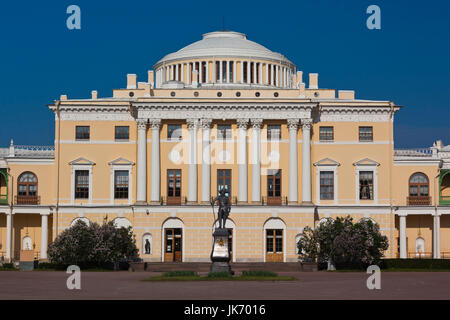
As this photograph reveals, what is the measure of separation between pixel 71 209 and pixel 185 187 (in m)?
9.45

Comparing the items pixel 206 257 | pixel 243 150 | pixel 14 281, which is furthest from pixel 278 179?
pixel 14 281

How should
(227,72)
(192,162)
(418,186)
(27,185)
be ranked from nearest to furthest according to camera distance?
(192,162) < (27,185) < (418,186) < (227,72)

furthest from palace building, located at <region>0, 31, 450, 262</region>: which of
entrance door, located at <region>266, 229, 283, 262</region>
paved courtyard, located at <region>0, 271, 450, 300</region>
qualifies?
paved courtyard, located at <region>0, 271, 450, 300</region>

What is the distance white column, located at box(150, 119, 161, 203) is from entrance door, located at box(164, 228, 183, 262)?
2.80 m

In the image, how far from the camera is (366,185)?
6631 centimetres

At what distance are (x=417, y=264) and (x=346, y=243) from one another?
5365 mm

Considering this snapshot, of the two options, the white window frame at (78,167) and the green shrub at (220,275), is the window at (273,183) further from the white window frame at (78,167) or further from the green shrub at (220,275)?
the green shrub at (220,275)

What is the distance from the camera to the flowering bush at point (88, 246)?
56.0 meters

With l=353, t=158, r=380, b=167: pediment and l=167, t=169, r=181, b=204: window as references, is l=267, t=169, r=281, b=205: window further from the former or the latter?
l=167, t=169, r=181, b=204: window

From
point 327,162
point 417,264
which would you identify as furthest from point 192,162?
point 417,264

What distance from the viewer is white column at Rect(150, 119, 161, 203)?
6425cm

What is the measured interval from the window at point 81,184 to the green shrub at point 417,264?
24.5 metres

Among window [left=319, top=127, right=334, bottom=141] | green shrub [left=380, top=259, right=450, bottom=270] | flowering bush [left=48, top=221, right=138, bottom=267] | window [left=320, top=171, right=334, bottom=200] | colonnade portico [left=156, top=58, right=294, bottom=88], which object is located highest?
colonnade portico [left=156, top=58, right=294, bottom=88]

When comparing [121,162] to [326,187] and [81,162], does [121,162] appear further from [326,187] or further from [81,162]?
[326,187]
